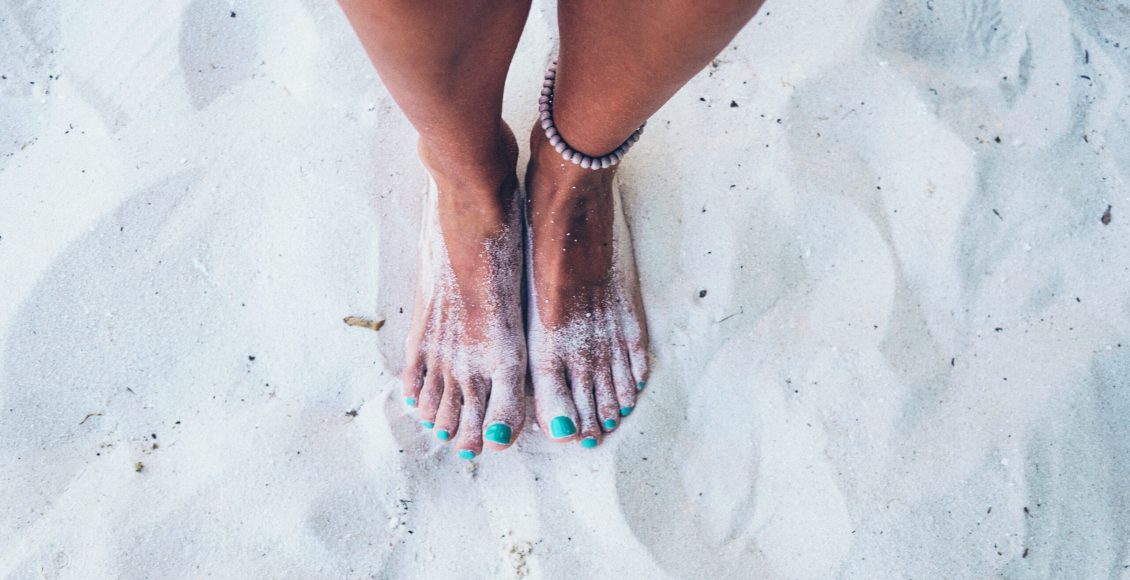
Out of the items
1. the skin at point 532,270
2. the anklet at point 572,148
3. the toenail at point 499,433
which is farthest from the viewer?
the toenail at point 499,433

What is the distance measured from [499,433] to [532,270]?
28 centimetres

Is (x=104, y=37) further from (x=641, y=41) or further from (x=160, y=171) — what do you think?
(x=641, y=41)

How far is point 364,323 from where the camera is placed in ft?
4.12

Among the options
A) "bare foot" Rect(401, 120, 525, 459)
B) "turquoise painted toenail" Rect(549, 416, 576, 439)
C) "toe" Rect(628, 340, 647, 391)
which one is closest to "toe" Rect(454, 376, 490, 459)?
"bare foot" Rect(401, 120, 525, 459)

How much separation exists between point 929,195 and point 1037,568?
2.00 feet

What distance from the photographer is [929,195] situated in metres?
1.26

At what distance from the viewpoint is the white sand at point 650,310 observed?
3.67ft

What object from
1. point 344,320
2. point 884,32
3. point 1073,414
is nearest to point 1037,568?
point 1073,414

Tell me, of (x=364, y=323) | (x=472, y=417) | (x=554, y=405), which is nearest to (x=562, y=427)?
(x=554, y=405)

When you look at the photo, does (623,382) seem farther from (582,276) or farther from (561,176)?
(561,176)

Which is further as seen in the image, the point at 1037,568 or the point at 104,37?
the point at 104,37

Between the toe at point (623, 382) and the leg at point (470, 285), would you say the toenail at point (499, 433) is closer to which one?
the leg at point (470, 285)

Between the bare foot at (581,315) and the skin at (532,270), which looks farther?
the bare foot at (581,315)

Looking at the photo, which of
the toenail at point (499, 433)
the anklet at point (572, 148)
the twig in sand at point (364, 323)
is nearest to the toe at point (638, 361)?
the toenail at point (499, 433)
